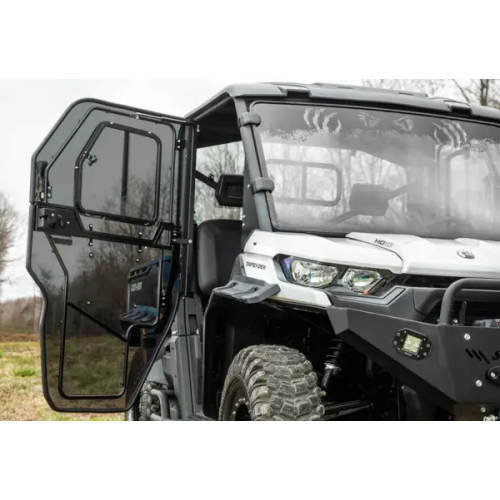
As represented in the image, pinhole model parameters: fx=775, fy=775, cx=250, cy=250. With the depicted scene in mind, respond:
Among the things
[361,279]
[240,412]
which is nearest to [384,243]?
[361,279]

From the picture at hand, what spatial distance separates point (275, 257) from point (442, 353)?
1165 millimetres

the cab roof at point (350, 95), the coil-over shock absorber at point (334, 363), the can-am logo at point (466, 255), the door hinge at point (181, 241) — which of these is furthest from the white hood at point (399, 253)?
the door hinge at point (181, 241)

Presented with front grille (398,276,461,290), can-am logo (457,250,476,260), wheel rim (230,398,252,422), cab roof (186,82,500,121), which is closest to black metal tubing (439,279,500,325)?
front grille (398,276,461,290)

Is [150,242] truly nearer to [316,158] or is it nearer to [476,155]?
[316,158]

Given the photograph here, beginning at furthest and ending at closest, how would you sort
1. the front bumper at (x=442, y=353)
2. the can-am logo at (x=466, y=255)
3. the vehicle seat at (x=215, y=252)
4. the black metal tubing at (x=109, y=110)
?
the vehicle seat at (x=215, y=252)
the black metal tubing at (x=109, y=110)
the can-am logo at (x=466, y=255)
the front bumper at (x=442, y=353)

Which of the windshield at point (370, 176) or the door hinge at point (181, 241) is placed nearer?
the windshield at point (370, 176)

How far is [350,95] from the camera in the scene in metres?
5.08

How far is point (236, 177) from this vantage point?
6.10m

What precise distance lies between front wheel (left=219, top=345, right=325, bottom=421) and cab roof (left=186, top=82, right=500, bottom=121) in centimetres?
166

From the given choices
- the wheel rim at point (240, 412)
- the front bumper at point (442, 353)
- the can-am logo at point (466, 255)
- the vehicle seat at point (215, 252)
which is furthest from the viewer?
the vehicle seat at point (215, 252)

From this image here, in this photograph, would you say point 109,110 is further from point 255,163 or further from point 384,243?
point 384,243

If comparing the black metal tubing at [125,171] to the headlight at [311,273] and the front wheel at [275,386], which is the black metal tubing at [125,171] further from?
the headlight at [311,273]

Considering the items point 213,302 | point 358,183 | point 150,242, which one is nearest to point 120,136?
point 150,242

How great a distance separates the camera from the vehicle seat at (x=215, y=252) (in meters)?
5.95
